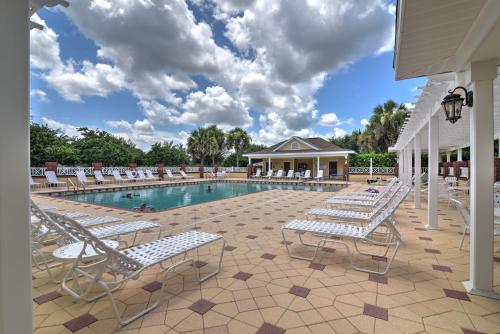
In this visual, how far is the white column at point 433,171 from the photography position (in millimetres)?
4961

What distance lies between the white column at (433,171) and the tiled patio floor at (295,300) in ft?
4.59

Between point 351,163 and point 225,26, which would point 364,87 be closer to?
point 351,163

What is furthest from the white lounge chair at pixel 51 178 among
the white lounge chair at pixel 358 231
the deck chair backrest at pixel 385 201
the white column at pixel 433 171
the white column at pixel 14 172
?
the white column at pixel 433 171

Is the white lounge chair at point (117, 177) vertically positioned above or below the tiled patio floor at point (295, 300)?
above

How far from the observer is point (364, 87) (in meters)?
26.1

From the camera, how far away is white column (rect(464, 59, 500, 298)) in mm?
2488

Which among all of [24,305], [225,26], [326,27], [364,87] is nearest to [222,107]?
[225,26]

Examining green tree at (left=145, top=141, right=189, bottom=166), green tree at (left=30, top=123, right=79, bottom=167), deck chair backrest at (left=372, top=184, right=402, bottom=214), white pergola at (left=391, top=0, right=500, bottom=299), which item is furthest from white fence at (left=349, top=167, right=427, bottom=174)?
green tree at (left=30, top=123, right=79, bottom=167)

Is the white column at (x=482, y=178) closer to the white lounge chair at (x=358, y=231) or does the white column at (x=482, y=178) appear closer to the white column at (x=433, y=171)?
the white lounge chair at (x=358, y=231)

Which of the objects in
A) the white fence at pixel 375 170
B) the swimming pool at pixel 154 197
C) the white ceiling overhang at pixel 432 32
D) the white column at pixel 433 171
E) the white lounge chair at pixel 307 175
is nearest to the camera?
the white ceiling overhang at pixel 432 32

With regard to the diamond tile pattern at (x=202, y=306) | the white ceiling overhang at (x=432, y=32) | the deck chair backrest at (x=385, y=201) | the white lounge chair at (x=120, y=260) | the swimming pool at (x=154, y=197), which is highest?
the white ceiling overhang at (x=432, y=32)

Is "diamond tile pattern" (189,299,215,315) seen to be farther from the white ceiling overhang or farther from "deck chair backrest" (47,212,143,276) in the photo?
the white ceiling overhang

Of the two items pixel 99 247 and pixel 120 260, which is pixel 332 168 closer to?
pixel 120 260

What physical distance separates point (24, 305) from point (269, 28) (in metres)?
14.0
